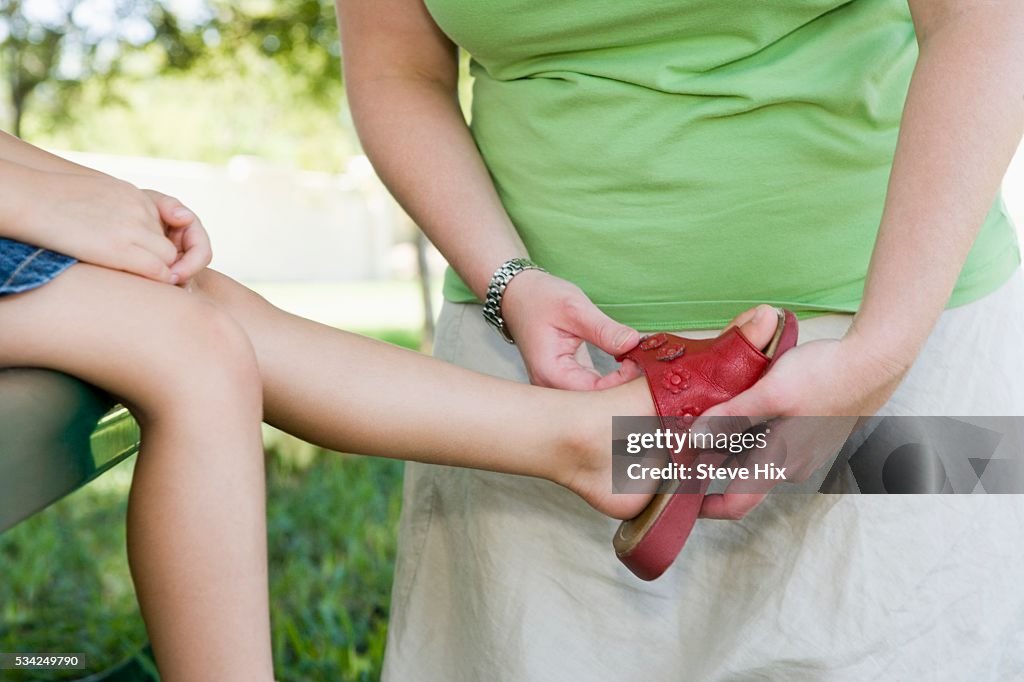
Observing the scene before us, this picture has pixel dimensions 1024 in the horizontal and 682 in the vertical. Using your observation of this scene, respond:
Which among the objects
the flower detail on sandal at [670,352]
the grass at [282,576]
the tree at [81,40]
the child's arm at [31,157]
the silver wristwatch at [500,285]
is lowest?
the grass at [282,576]

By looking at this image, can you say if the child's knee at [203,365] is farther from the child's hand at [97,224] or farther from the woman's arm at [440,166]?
the woman's arm at [440,166]

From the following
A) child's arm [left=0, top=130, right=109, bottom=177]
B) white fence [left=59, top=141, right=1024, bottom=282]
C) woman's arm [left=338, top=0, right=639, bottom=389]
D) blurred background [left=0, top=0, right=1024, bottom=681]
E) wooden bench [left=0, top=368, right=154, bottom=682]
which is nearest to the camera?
wooden bench [left=0, top=368, right=154, bottom=682]

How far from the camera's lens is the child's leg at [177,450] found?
1.01 m

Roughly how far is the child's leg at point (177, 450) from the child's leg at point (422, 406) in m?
0.16

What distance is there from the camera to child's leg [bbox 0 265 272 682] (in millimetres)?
1011

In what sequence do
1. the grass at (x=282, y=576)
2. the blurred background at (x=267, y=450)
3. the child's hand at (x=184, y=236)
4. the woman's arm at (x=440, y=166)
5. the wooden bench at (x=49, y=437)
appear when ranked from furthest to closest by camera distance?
the blurred background at (x=267, y=450), the grass at (x=282, y=576), the woman's arm at (x=440, y=166), the child's hand at (x=184, y=236), the wooden bench at (x=49, y=437)

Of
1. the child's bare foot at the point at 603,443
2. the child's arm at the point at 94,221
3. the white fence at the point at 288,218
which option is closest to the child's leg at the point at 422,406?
the child's bare foot at the point at 603,443

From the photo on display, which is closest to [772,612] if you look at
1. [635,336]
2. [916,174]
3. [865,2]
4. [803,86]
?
[635,336]

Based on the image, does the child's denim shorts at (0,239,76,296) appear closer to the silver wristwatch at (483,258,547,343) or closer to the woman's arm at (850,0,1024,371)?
the silver wristwatch at (483,258,547,343)

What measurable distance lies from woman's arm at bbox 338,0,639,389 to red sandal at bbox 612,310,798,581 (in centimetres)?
10

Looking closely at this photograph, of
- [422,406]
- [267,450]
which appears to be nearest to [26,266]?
[422,406]

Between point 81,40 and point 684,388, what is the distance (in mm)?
5778

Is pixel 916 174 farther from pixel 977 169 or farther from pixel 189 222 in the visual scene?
pixel 189 222

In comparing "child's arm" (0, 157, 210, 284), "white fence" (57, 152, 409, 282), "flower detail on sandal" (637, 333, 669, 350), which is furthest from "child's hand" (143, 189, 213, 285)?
"white fence" (57, 152, 409, 282)
